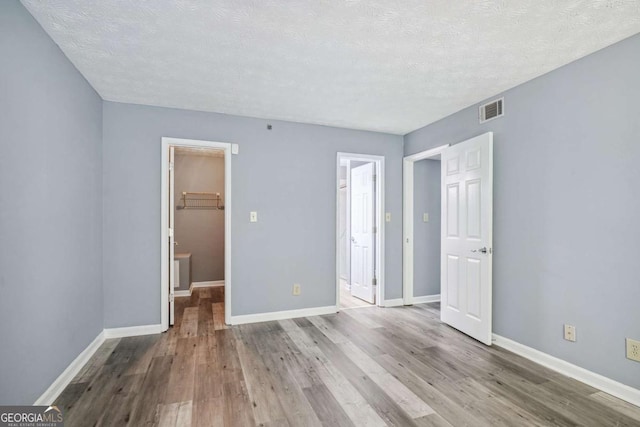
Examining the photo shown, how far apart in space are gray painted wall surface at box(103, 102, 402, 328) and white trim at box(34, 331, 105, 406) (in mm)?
435

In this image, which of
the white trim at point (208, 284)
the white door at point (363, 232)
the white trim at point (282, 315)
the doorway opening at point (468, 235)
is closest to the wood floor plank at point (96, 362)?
the white trim at point (282, 315)

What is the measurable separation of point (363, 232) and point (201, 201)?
122 inches

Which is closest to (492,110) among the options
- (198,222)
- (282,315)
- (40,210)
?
(282,315)

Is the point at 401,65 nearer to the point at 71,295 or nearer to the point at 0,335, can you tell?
the point at 0,335

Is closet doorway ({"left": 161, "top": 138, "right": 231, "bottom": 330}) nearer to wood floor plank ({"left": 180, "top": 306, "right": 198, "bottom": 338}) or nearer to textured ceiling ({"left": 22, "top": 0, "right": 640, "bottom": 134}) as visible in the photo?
wood floor plank ({"left": 180, "top": 306, "right": 198, "bottom": 338})

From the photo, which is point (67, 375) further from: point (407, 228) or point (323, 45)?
point (407, 228)

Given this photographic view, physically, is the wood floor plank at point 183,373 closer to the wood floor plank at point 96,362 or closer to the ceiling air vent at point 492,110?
the wood floor plank at point 96,362

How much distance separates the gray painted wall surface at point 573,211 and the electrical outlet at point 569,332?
4 cm

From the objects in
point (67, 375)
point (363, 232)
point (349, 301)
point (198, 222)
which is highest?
point (198, 222)

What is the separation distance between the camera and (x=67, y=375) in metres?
2.35

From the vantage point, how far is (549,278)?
2660 mm

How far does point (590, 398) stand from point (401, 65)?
2809 millimetres

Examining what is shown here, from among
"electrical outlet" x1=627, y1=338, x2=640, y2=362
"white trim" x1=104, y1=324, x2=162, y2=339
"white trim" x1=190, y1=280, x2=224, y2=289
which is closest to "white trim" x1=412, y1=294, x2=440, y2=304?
"electrical outlet" x1=627, y1=338, x2=640, y2=362

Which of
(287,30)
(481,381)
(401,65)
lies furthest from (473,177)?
(287,30)
